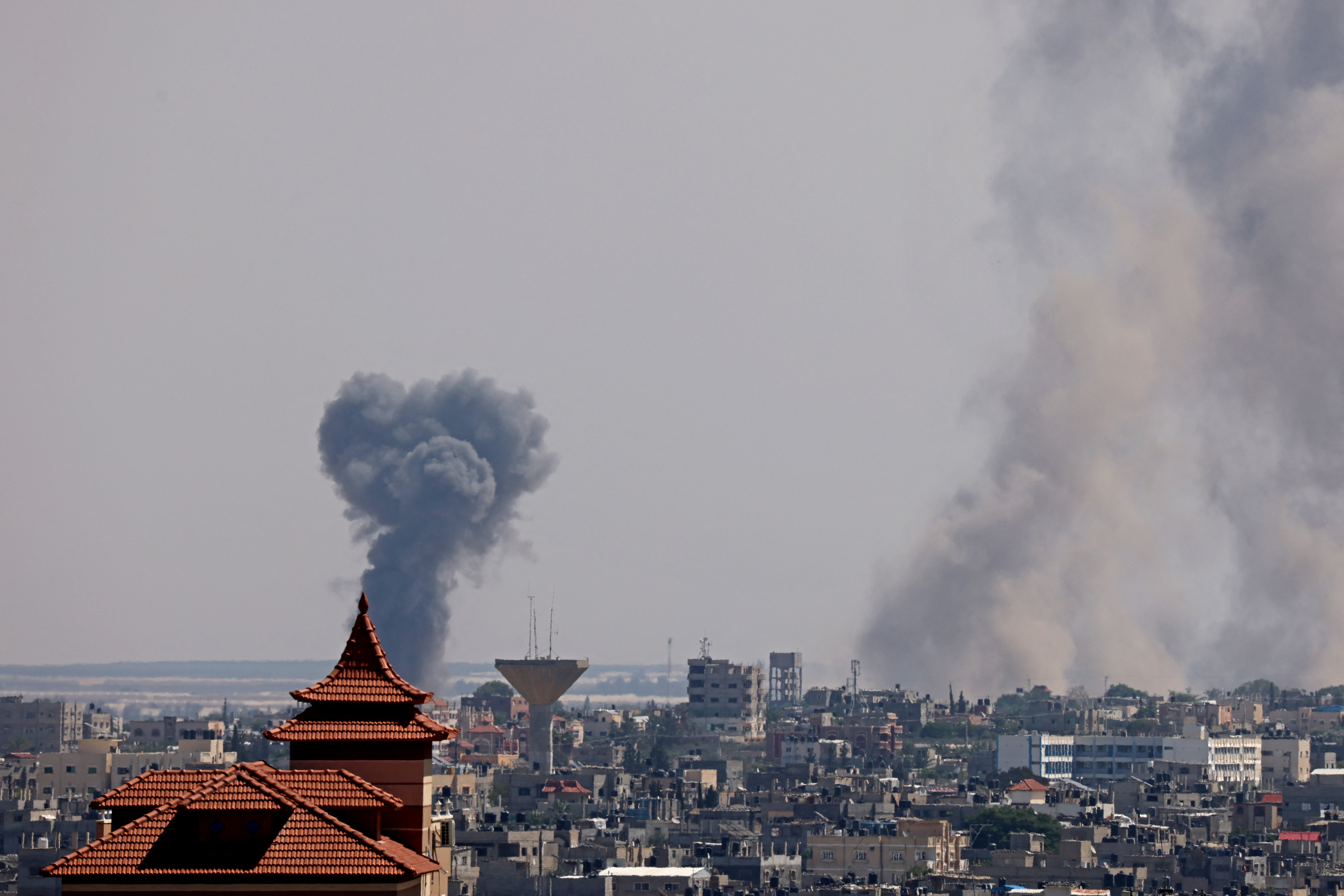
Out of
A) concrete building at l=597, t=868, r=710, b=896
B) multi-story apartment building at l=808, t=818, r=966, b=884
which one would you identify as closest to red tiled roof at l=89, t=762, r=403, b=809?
concrete building at l=597, t=868, r=710, b=896

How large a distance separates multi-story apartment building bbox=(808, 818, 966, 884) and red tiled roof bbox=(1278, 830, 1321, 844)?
835 inches

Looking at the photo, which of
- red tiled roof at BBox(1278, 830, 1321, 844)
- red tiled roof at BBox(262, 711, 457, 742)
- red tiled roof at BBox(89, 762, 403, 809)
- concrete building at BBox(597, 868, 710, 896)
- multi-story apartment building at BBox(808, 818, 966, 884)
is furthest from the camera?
red tiled roof at BBox(1278, 830, 1321, 844)

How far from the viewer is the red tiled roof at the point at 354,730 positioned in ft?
123

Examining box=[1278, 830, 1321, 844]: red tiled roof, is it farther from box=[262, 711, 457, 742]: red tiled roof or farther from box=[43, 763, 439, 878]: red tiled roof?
box=[43, 763, 439, 878]: red tiled roof

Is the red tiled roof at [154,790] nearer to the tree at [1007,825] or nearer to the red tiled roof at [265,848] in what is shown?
the red tiled roof at [265,848]

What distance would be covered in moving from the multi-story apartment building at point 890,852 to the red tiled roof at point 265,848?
426 feet

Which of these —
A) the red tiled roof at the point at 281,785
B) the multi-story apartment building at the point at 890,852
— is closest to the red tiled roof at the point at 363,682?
the red tiled roof at the point at 281,785

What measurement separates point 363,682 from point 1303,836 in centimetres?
14785

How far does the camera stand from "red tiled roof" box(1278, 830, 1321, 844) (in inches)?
6855

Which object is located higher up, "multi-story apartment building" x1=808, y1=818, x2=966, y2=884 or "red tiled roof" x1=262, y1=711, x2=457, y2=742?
"red tiled roof" x1=262, y1=711, x2=457, y2=742

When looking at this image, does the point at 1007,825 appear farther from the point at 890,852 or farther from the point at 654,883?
the point at 654,883

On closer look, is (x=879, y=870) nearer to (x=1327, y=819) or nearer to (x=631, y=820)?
(x=631, y=820)

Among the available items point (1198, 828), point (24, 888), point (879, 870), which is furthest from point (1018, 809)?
point (24, 888)

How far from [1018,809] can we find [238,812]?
520ft
